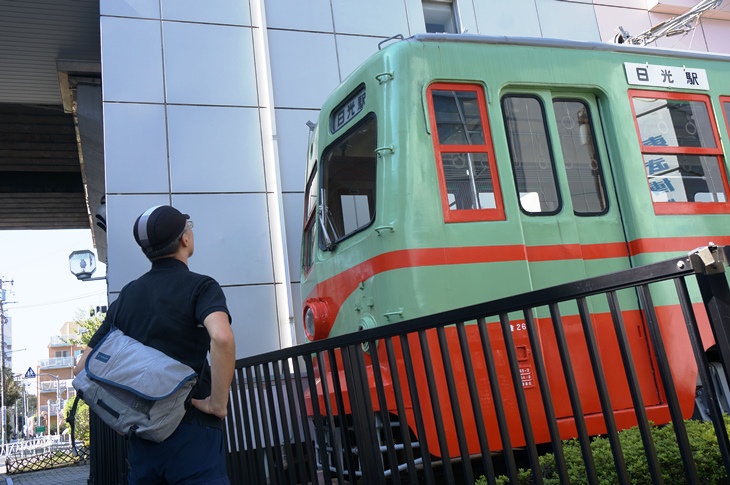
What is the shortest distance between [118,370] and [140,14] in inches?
295

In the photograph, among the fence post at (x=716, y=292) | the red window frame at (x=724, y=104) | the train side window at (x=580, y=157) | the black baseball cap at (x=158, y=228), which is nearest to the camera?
the fence post at (x=716, y=292)

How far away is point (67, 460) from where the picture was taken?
21266mm

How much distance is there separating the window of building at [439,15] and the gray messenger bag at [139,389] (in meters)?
9.14

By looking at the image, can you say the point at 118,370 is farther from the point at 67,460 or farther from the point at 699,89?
the point at 67,460

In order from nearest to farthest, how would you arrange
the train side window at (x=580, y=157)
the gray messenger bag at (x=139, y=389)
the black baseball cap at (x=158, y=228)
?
the gray messenger bag at (x=139, y=389), the black baseball cap at (x=158, y=228), the train side window at (x=580, y=157)

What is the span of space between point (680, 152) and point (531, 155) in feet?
4.57

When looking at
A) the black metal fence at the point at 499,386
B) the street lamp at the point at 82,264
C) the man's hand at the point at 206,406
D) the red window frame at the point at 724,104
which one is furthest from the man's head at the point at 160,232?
the street lamp at the point at 82,264

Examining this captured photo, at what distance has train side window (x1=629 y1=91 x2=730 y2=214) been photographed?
5680 millimetres

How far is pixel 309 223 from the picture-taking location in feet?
22.0

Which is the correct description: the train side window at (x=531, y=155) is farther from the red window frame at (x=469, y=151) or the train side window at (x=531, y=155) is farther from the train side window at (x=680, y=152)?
the train side window at (x=680, y=152)

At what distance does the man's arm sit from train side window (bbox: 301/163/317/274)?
11.9 feet

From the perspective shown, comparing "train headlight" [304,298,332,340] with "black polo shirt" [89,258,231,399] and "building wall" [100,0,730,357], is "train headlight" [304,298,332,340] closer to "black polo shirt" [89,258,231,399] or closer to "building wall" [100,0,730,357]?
"black polo shirt" [89,258,231,399]

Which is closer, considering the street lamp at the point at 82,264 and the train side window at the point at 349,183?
the train side window at the point at 349,183

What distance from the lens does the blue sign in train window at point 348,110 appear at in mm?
5545
